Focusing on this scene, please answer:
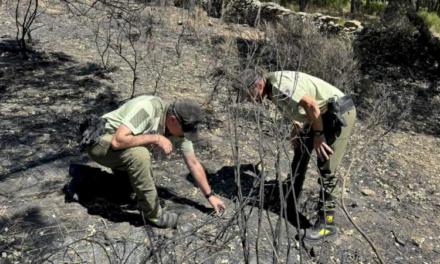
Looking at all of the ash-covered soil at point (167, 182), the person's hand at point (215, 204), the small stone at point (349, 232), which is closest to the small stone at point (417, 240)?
the ash-covered soil at point (167, 182)

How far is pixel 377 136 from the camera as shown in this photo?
6.30m

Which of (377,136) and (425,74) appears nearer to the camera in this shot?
(377,136)

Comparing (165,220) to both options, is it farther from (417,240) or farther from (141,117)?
(417,240)

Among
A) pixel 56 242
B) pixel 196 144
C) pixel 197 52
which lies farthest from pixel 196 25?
pixel 56 242

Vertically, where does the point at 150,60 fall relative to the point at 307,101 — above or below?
below

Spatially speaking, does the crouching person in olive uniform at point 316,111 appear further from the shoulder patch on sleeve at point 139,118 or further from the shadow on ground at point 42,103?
the shadow on ground at point 42,103

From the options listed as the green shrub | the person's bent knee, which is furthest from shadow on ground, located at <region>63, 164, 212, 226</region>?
the green shrub

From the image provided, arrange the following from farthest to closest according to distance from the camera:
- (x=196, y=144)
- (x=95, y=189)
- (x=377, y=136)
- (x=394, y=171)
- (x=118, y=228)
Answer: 1. (x=377, y=136)
2. (x=394, y=171)
3. (x=196, y=144)
4. (x=95, y=189)
5. (x=118, y=228)

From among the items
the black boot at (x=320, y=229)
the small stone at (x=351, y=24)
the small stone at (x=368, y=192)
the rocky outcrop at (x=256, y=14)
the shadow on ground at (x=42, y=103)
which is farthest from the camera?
the small stone at (x=351, y=24)

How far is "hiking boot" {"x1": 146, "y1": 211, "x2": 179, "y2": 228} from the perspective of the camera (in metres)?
3.47

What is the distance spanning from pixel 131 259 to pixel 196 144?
1939 mm

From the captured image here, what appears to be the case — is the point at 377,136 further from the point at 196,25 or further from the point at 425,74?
A: the point at 196,25

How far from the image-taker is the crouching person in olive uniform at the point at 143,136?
3207 millimetres

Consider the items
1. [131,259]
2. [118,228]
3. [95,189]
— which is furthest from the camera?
[95,189]
